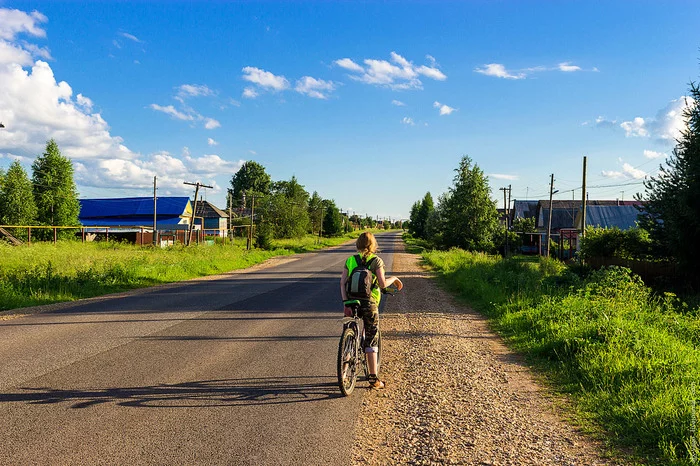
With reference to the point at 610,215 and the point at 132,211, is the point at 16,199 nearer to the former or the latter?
the point at 132,211

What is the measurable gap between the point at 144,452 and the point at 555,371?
5.06 meters

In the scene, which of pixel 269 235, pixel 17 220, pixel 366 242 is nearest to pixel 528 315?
pixel 366 242

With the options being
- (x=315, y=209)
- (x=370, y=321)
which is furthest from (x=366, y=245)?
(x=315, y=209)

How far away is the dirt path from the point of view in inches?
154

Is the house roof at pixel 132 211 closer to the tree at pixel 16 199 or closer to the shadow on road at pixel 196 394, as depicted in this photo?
the tree at pixel 16 199

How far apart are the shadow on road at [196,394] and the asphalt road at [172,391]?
0.5 inches

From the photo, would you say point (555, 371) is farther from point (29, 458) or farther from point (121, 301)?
point (121, 301)

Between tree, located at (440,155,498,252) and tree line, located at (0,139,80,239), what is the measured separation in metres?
35.1

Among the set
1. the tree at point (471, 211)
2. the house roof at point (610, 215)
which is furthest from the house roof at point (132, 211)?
the house roof at point (610, 215)

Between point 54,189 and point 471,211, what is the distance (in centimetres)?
3999

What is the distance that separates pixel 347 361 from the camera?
5387mm

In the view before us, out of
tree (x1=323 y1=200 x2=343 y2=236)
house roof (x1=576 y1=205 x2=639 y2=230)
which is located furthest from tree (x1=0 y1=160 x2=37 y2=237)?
tree (x1=323 y1=200 x2=343 y2=236)

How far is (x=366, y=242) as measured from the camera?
5637 millimetres

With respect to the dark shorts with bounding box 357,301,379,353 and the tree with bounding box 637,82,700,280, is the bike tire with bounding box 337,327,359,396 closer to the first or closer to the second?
the dark shorts with bounding box 357,301,379,353
